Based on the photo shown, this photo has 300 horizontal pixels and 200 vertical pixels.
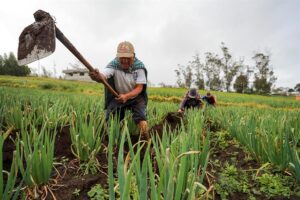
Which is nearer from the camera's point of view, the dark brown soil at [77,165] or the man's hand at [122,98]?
the dark brown soil at [77,165]

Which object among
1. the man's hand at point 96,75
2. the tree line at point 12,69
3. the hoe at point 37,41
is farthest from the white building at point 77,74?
the hoe at point 37,41

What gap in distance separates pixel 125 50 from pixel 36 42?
4.00 feet

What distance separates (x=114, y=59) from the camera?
3.28m

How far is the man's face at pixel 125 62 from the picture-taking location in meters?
3.15

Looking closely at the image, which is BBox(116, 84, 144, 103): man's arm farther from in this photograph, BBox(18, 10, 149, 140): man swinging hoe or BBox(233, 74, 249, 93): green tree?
BBox(233, 74, 249, 93): green tree

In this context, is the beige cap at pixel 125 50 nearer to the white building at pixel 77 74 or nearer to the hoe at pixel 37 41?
the hoe at pixel 37 41

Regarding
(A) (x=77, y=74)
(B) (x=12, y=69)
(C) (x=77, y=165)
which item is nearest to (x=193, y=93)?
(C) (x=77, y=165)

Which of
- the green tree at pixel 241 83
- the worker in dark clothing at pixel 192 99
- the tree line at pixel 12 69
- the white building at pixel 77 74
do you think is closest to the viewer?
the worker in dark clothing at pixel 192 99

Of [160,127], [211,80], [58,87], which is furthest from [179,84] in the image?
[160,127]

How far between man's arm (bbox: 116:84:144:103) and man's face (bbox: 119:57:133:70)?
260 millimetres

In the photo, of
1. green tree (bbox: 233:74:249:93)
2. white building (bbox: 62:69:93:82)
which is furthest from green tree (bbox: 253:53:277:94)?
white building (bbox: 62:69:93:82)

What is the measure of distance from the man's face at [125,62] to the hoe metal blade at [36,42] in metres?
1.22

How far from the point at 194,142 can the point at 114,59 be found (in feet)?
6.72

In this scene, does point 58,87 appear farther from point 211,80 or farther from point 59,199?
point 211,80
